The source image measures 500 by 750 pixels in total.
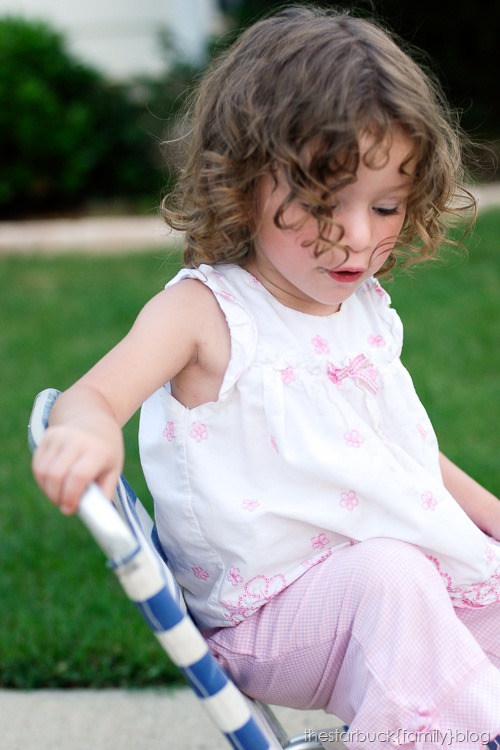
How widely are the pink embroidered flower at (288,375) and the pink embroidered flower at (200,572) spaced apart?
354 millimetres

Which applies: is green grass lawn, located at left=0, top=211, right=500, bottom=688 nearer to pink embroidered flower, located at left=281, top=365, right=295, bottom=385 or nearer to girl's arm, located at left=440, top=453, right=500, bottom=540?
pink embroidered flower, located at left=281, top=365, right=295, bottom=385

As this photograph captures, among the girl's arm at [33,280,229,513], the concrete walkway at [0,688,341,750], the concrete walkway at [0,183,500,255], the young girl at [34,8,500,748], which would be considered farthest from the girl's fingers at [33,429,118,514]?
the concrete walkway at [0,183,500,255]

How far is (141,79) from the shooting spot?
8.74 metres

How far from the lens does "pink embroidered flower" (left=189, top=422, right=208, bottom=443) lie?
66.9 inches

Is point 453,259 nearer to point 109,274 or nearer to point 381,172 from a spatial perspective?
point 109,274

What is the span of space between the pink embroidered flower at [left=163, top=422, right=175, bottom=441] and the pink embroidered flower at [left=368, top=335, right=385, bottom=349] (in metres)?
0.41

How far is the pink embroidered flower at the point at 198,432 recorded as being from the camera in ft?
5.57

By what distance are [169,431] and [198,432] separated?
6 cm

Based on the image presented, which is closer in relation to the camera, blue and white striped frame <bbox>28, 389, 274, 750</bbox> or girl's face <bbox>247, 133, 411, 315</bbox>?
blue and white striped frame <bbox>28, 389, 274, 750</bbox>

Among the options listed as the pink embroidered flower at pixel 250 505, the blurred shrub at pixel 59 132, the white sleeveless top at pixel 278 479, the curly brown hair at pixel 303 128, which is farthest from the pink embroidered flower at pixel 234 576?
the blurred shrub at pixel 59 132

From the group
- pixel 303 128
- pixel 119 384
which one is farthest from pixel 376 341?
pixel 119 384

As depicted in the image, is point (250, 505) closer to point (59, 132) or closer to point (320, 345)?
point (320, 345)

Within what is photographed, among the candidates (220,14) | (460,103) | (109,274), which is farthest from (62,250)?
(460,103)

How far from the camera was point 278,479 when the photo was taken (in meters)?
1.70
